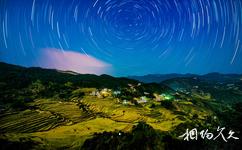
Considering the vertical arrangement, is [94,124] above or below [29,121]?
below

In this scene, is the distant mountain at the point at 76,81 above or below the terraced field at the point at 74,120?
above

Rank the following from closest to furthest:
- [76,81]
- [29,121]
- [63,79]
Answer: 1. [29,121]
2. [76,81]
3. [63,79]

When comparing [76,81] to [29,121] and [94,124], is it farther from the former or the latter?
[29,121]

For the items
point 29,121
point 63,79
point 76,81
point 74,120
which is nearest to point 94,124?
point 74,120

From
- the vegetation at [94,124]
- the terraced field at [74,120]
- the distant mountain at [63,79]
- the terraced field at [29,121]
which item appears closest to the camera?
the vegetation at [94,124]

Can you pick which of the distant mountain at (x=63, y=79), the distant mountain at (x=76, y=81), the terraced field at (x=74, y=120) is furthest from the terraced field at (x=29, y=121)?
the distant mountain at (x=63, y=79)

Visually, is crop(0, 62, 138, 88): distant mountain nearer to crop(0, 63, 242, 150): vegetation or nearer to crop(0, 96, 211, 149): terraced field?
crop(0, 63, 242, 150): vegetation

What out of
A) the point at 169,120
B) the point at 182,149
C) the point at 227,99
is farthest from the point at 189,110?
the point at 227,99

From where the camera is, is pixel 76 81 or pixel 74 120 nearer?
pixel 74 120

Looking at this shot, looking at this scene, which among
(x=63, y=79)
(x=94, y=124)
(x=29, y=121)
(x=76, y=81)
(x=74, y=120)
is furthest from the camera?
(x=63, y=79)

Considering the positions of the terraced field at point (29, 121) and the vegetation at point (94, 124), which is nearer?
the vegetation at point (94, 124)

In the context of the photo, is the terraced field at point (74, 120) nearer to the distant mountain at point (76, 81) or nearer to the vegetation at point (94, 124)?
the vegetation at point (94, 124)
